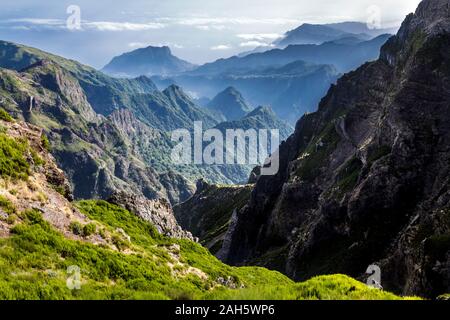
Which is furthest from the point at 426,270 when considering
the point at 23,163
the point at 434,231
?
the point at 23,163

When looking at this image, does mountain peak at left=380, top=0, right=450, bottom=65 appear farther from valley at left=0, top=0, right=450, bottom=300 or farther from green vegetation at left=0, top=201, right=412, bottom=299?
green vegetation at left=0, top=201, right=412, bottom=299

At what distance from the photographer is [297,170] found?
16725cm

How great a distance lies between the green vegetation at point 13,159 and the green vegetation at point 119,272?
3.63 meters

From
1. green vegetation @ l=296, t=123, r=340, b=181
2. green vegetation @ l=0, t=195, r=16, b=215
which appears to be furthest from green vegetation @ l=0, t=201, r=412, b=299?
green vegetation @ l=296, t=123, r=340, b=181

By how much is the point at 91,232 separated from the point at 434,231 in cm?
5436

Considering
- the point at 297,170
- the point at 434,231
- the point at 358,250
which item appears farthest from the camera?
the point at 297,170

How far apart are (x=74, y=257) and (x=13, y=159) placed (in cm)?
946

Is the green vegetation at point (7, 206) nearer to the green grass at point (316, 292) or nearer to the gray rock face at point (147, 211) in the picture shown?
the green grass at point (316, 292)

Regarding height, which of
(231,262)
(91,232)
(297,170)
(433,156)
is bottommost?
(231,262)

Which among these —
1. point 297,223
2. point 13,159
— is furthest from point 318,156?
point 13,159

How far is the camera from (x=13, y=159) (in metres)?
30.2

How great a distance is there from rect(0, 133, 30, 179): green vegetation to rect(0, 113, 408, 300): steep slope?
63 millimetres
